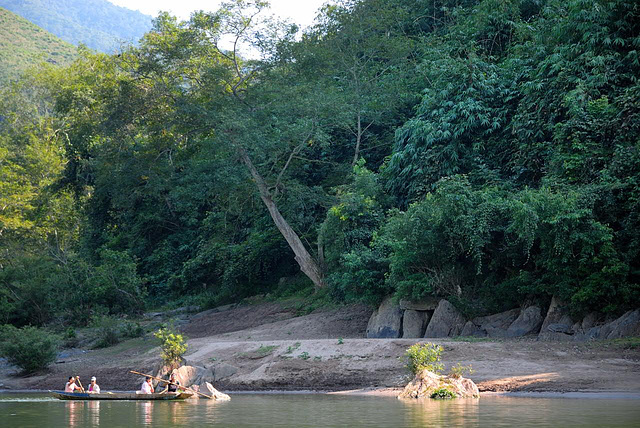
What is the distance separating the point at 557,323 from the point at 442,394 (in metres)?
5.56

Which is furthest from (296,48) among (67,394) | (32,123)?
(32,123)

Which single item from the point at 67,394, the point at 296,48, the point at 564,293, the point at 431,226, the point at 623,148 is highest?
the point at 296,48

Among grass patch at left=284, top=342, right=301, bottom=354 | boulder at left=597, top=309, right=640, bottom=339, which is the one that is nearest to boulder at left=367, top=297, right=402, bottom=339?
grass patch at left=284, top=342, right=301, bottom=354

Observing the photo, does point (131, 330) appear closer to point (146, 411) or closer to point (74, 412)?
point (74, 412)

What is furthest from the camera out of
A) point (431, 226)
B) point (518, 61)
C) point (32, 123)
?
point (32, 123)

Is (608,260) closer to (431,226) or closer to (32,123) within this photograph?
(431,226)

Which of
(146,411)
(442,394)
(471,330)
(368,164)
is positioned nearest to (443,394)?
(442,394)

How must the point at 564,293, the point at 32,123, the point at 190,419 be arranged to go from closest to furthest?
1. the point at 190,419
2. the point at 564,293
3. the point at 32,123

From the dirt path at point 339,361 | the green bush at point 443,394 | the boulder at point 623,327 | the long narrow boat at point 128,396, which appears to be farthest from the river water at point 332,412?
the boulder at point 623,327

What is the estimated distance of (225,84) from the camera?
1280 inches

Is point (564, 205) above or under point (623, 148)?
under

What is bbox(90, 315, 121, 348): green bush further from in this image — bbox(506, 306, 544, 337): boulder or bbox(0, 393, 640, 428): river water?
bbox(506, 306, 544, 337): boulder

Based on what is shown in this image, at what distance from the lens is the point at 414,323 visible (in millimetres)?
23438

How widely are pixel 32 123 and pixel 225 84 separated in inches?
1468
